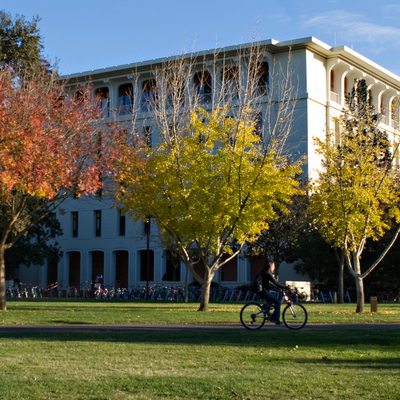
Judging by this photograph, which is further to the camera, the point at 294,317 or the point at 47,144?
the point at 47,144

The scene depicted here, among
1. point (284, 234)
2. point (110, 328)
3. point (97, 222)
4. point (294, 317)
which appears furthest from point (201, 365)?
point (97, 222)

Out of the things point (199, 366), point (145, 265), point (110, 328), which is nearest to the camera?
point (199, 366)

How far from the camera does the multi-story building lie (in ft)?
160

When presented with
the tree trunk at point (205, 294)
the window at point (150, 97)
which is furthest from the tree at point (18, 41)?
the tree trunk at point (205, 294)

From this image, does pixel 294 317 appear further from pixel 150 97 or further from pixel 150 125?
pixel 150 125

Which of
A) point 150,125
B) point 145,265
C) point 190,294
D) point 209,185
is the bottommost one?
point 190,294

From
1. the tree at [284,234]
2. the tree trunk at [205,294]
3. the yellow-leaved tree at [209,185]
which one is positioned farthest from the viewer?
the tree at [284,234]

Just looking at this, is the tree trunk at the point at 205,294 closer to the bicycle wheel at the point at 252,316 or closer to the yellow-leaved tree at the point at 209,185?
the yellow-leaved tree at the point at 209,185

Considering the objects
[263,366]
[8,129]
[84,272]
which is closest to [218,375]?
[263,366]

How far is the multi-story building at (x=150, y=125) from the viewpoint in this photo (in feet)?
160

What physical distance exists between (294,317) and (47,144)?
35.1 ft

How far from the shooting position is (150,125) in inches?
1799

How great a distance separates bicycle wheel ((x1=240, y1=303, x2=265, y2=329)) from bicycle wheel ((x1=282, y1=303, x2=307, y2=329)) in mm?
553

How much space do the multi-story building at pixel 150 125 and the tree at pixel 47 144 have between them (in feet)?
67.2
